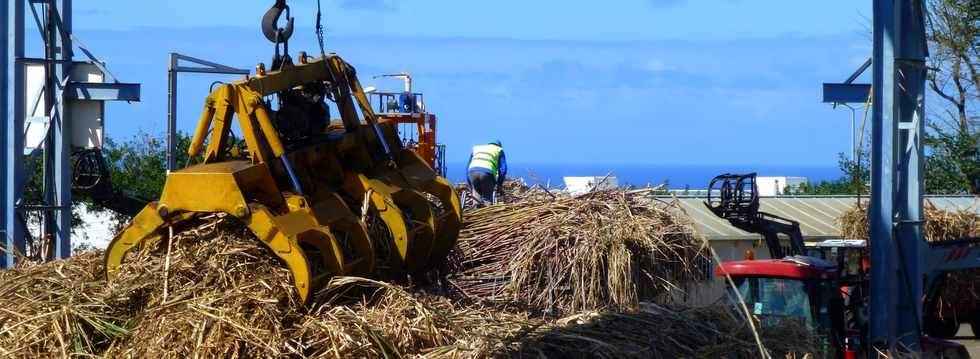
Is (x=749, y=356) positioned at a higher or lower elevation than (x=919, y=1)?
lower

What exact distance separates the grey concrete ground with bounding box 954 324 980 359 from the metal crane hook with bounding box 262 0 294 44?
10270mm

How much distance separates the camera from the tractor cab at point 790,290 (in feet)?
33.6

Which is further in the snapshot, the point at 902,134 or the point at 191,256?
the point at 902,134

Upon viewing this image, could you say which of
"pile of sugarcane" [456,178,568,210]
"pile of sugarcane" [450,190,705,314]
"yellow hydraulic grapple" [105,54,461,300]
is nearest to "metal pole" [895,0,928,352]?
"pile of sugarcane" [450,190,705,314]

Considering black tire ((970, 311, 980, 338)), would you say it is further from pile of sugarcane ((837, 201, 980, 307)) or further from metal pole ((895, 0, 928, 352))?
metal pole ((895, 0, 928, 352))

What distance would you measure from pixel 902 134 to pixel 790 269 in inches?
76.2

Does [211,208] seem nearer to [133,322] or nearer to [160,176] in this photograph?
[133,322]

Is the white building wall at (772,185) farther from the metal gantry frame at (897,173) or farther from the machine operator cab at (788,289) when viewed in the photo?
the machine operator cab at (788,289)

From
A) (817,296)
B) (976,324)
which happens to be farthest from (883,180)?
(976,324)

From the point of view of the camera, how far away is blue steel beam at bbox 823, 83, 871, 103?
482 inches

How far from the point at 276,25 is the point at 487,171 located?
15.8 ft

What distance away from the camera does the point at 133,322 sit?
831cm

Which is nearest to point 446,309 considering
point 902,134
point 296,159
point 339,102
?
point 296,159

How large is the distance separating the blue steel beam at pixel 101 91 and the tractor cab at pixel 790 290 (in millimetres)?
6465
